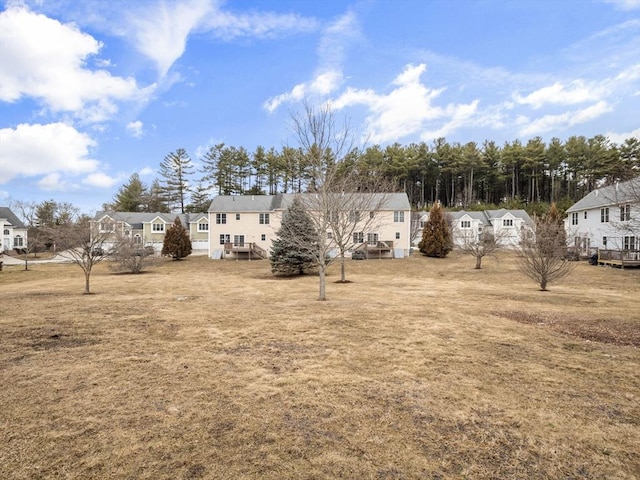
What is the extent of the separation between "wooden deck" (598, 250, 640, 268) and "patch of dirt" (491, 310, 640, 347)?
66.9ft

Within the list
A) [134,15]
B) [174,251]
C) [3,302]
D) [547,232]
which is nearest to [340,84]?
[134,15]

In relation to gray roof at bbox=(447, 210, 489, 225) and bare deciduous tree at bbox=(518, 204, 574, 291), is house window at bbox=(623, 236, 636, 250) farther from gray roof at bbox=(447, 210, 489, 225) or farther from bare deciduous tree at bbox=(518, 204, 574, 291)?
gray roof at bbox=(447, 210, 489, 225)

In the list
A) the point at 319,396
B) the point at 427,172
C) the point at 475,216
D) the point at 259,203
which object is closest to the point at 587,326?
the point at 319,396

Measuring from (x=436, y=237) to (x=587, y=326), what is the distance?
2597 centimetres

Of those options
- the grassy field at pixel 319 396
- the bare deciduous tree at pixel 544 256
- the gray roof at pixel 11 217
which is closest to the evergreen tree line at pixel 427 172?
the gray roof at pixel 11 217

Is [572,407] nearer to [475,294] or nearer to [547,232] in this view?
[475,294]

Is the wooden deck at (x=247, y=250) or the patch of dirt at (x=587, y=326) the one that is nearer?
the patch of dirt at (x=587, y=326)

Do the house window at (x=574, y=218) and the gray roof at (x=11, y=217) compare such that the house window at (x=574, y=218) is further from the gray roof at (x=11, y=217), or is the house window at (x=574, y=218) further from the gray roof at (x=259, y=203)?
the gray roof at (x=11, y=217)

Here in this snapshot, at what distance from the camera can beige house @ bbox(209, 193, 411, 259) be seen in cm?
3578

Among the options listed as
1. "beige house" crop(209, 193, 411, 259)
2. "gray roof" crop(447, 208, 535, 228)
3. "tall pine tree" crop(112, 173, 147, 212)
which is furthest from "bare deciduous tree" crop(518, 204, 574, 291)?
"tall pine tree" crop(112, 173, 147, 212)

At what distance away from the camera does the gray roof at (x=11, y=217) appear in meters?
50.0

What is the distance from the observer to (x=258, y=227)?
37812mm

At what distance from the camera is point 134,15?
12672 millimetres

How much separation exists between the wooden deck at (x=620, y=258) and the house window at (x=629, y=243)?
358 cm
